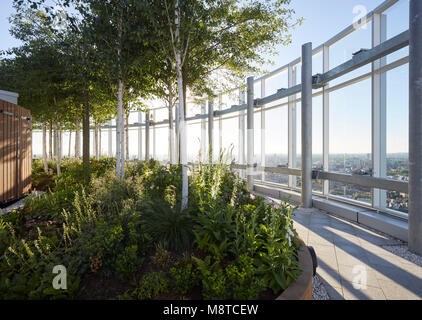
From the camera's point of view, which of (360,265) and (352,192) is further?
(352,192)

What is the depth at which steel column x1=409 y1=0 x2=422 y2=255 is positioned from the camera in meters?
3.45

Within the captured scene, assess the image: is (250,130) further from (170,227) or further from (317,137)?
(170,227)

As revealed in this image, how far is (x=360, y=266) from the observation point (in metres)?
3.04

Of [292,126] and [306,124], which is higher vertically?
[292,126]

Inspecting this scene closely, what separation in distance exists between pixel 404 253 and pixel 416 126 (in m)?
1.93

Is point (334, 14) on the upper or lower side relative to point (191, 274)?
upper

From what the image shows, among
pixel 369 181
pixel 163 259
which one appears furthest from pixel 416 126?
pixel 163 259

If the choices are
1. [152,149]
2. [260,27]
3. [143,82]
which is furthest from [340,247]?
[152,149]

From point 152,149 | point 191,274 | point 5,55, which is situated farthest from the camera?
point 152,149

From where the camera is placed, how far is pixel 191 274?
6.72 feet

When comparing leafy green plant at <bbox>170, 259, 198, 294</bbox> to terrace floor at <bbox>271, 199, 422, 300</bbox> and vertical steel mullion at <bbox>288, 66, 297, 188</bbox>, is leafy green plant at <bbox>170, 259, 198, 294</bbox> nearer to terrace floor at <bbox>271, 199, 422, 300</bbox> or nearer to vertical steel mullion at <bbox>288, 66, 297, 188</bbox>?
terrace floor at <bbox>271, 199, 422, 300</bbox>

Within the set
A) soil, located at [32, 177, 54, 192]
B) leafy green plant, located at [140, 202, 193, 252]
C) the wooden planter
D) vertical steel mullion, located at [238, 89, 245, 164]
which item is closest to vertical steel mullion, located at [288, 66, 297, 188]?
vertical steel mullion, located at [238, 89, 245, 164]

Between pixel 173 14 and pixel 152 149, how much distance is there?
1335cm
